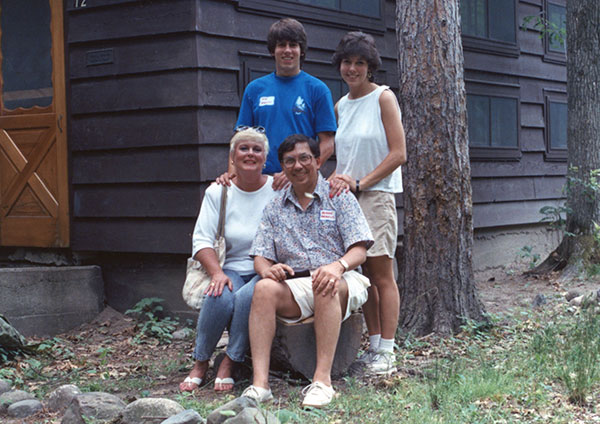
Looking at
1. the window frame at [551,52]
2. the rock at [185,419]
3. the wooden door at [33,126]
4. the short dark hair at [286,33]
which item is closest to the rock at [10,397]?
the rock at [185,419]

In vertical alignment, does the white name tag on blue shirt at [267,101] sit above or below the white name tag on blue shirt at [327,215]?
above

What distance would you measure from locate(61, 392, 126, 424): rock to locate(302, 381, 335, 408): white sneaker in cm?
90

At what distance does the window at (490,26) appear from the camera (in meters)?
9.23

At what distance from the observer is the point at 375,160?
454 centimetres

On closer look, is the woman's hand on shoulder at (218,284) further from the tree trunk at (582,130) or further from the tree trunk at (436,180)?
the tree trunk at (582,130)

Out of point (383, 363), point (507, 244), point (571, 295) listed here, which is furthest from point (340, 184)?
point (507, 244)

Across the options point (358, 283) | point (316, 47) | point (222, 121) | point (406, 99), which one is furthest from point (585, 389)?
point (316, 47)

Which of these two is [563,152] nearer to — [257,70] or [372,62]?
[257,70]

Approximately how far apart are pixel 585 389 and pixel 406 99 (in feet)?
8.44

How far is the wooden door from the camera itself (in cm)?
687

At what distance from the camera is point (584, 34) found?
8.34m

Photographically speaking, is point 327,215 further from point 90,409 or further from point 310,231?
point 90,409

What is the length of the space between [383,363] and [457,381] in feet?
2.09

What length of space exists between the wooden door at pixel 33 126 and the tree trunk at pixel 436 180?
3.15 meters
